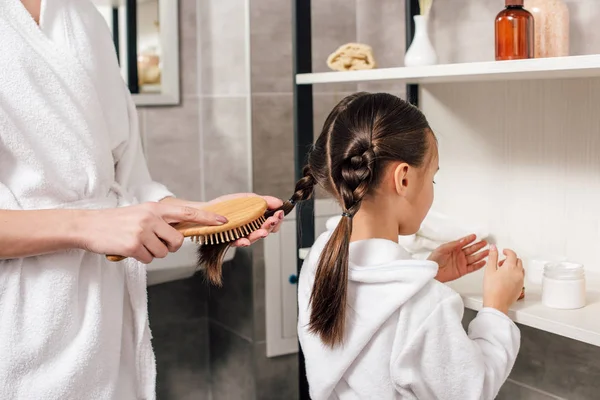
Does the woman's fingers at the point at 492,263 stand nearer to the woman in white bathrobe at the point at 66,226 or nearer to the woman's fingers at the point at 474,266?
the woman's fingers at the point at 474,266

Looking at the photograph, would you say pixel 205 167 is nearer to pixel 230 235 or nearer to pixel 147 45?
pixel 147 45

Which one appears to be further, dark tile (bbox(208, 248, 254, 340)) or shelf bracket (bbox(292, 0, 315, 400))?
dark tile (bbox(208, 248, 254, 340))

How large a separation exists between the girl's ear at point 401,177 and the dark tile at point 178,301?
1202 millimetres

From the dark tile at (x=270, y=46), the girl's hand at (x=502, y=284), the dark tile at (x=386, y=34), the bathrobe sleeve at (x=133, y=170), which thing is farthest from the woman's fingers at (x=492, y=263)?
the dark tile at (x=270, y=46)

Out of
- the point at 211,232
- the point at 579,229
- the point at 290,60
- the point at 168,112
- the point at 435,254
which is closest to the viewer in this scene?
the point at 211,232

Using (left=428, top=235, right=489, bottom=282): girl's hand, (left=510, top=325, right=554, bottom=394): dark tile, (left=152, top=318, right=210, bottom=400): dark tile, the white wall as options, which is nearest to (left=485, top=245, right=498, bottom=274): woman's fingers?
(left=428, top=235, right=489, bottom=282): girl's hand

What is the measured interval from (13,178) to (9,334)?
0.68 ft

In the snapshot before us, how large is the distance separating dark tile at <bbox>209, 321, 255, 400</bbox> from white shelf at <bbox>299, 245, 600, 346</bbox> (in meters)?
Answer: 0.89

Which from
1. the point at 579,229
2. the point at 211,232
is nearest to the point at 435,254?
the point at 579,229

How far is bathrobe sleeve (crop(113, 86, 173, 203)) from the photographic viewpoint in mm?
1260

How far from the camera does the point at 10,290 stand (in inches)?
41.4

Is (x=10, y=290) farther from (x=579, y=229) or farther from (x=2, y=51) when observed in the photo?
(x=579, y=229)

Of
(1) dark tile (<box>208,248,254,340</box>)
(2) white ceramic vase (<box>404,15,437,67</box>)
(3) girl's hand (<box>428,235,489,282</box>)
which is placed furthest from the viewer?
(1) dark tile (<box>208,248,254,340</box>)

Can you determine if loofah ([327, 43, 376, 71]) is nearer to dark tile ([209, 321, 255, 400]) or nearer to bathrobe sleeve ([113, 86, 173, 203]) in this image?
bathrobe sleeve ([113, 86, 173, 203])
